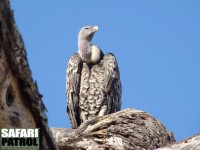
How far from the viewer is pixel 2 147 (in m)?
3.81

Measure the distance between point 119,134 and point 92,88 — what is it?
644 cm

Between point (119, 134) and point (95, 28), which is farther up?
point (95, 28)

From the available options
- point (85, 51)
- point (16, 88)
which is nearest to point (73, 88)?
point (85, 51)

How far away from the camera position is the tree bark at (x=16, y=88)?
3738 mm

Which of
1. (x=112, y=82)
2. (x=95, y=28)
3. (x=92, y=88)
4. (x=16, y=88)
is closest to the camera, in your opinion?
(x=16, y=88)

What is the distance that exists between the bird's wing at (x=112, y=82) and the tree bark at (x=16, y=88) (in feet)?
34.6

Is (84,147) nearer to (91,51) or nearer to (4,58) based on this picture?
(4,58)

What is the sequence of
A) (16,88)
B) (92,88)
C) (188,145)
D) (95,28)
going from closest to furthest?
1. (16,88)
2. (188,145)
3. (92,88)
4. (95,28)

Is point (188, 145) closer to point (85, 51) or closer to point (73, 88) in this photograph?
point (73, 88)

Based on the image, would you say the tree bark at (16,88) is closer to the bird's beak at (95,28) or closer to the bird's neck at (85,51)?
the bird's neck at (85,51)

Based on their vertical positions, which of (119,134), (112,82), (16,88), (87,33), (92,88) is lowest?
(16,88)

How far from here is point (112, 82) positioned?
1468cm

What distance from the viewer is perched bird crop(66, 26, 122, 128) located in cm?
1449

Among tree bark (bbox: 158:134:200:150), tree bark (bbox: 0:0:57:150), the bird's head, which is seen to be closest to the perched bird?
the bird's head
